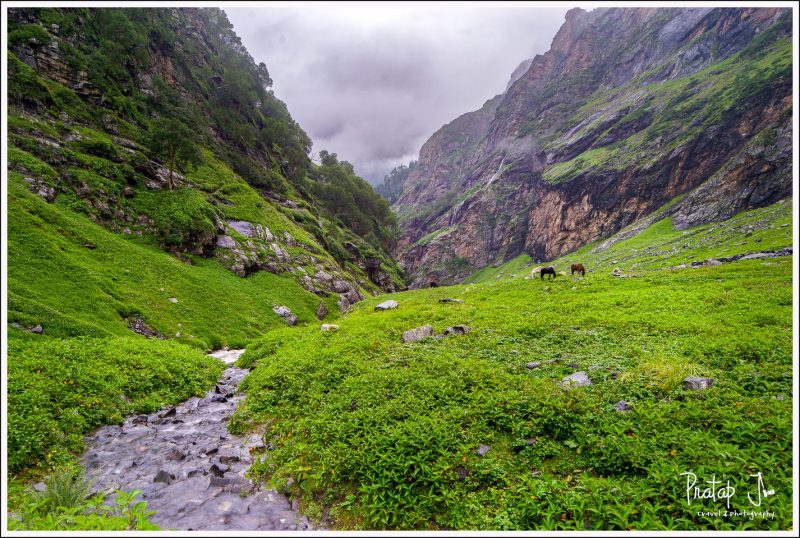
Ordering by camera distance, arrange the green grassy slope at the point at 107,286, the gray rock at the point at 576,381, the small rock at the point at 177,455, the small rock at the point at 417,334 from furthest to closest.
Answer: the green grassy slope at the point at 107,286, the small rock at the point at 417,334, the gray rock at the point at 576,381, the small rock at the point at 177,455

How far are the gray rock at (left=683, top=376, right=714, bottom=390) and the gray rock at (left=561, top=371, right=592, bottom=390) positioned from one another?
2369 millimetres

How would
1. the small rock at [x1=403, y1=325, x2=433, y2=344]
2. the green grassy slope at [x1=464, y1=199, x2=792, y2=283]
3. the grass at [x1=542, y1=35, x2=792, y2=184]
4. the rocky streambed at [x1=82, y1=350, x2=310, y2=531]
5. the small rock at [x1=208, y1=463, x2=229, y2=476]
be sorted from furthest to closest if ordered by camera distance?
the grass at [x1=542, y1=35, x2=792, y2=184]
the green grassy slope at [x1=464, y1=199, x2=792, y2=283]
the small rock at [x1=403, y1=325, x2=433, y2=344]
the small rock at [x1=208, y1=463, x2=229, y2=476]
the rocky streambed at [x1=82, y1=350, x2=310, y2=531]

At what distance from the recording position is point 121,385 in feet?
46.0

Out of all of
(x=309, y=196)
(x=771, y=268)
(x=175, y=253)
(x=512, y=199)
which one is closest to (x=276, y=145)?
(x=309, y=196)

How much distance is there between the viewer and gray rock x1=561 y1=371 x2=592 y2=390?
10.3m

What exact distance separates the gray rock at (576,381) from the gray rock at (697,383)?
2.37 metres

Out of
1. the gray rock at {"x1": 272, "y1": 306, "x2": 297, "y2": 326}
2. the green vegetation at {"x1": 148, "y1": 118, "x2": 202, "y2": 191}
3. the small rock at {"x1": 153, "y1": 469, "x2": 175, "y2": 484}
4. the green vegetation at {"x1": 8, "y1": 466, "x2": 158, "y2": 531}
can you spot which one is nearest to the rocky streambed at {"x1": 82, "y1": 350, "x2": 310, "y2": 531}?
the small rock at {"x1": 153, "y1": 469, "x2": 175, "y2": 484}

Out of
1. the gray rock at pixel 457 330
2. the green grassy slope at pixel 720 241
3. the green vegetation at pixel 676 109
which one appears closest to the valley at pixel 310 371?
the gray rock at pixel 457 330

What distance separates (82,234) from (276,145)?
85.8 metres

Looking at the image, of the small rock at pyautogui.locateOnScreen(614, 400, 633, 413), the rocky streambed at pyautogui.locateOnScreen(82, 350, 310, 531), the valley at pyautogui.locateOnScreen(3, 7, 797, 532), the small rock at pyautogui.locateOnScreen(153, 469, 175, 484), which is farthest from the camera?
the small rock at pyautogui.locateOnScreen(153, 469, 175, 484)

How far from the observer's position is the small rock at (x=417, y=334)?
17844mm

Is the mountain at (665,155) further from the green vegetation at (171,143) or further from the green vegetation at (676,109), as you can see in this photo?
the green vegetation at (171,143)

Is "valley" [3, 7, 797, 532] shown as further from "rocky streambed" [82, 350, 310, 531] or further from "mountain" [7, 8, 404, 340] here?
"mountain" [7, 8, 404, 340]

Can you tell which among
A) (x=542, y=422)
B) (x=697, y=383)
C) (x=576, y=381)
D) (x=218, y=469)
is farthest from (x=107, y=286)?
(x=697, y=383)
